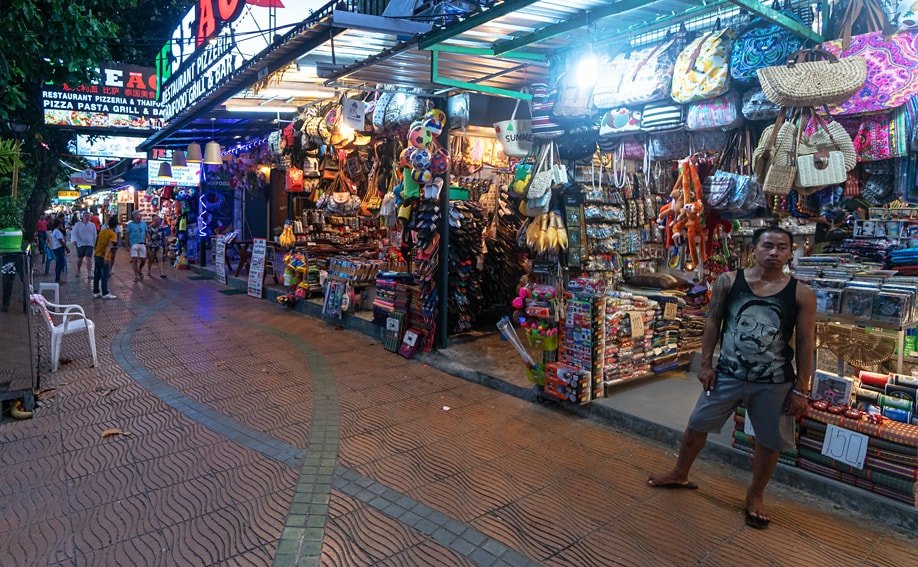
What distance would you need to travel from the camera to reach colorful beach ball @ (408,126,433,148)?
300 inches

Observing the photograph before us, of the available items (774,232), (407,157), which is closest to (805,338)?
(774,232)

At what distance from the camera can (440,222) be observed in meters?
7.97

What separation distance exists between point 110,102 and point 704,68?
13.5m

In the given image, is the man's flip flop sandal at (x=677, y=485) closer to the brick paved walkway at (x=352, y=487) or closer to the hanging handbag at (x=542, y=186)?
the brick paved walkway at (x=352, y=487)

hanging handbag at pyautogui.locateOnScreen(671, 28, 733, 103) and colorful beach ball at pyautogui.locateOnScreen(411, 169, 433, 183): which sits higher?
hanging handbag at pyautogui.locateOnScreen(671, 28, 733, 103)

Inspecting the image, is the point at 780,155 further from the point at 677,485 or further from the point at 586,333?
the point at 677,485

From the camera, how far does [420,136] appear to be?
761cm

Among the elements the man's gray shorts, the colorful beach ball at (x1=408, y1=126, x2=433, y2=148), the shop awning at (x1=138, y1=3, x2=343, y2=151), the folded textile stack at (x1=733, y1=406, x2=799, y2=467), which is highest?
the shop awning at (x1=138, y1=3, x2=343, y2=151)

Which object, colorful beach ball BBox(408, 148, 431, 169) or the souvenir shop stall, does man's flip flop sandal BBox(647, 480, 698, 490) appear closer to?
the souvenir shop stall

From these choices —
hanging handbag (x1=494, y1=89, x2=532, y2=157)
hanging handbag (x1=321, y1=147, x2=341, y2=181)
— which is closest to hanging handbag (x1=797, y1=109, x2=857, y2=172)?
hanging handbag (x1=494, y1=89, x2=532, y2=157)

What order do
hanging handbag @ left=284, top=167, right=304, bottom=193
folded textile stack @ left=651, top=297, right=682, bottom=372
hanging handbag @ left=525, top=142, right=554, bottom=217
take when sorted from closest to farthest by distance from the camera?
folded textile stack @ left=651, top=297, right=682, bottom=372, hanging handbag @ left=525, top=142, right=554, bottom=217, hanging handbag @ left=284, top=167, right=304, bottom=193

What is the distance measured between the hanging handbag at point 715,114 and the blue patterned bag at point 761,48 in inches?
8.1

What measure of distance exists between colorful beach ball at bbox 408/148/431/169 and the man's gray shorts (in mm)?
4966

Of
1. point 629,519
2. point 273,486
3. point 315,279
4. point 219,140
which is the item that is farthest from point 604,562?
point 219,140
